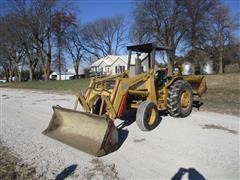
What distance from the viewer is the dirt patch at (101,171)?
392cm

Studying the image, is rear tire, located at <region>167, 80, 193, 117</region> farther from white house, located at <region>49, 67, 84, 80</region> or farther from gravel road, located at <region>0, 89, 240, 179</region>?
white house, located at <region>49, 67, 84, 80</region>

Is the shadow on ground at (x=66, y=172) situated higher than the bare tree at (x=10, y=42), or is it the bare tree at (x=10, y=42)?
the bare tree at (x=10, y=42)

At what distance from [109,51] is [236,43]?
2911 cm

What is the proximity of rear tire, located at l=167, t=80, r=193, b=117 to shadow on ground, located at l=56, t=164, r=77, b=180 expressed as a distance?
141 inches

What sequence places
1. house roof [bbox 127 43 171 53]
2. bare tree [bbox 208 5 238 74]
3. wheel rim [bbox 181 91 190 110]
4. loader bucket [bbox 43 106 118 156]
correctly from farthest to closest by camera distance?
1. bare tree [bbox 208 5 238 74]
2. wheel rim [bbox 181 91 190 110]
3. house roof [bbox 127 43 171 53]
4. loader bucket [bbox 43 106 118 156]

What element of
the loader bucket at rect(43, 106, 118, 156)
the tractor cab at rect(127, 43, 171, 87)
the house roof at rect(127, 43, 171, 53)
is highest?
the house roof at rect(127, 43, 171, 53)

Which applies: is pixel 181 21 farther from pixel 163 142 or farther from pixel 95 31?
pixel 95 31

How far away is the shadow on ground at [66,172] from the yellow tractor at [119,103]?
50cm

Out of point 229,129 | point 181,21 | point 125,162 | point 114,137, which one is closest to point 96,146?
point 114,137

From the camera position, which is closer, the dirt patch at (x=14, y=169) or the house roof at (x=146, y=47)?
the dirt patch at (x=14, y=169)

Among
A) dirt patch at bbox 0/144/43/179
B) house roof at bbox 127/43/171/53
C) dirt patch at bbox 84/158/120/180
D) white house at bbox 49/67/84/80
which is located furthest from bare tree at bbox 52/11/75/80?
dirt patch at bbox 84/158/120/180

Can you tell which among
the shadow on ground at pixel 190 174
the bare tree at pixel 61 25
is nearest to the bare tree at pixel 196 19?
the bare tree at pixel 61 25

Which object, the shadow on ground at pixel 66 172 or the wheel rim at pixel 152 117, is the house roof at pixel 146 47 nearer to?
the wheel rim at pixel 152 117

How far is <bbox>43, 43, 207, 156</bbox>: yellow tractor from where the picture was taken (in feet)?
16.7
